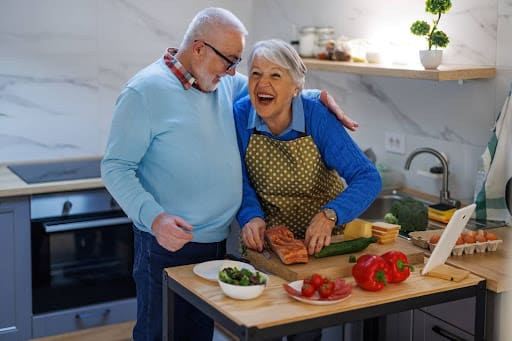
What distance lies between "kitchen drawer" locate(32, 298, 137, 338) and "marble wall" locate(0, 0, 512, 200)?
817 mm

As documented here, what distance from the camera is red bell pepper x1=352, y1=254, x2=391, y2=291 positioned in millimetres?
2383

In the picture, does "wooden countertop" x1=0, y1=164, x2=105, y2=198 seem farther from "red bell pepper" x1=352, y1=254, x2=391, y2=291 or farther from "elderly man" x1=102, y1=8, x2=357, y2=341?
"red bell pepper" x1=352, y1=254, x2=391, y2=291

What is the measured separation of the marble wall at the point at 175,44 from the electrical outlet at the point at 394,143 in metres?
0.03

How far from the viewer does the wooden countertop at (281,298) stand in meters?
2.19

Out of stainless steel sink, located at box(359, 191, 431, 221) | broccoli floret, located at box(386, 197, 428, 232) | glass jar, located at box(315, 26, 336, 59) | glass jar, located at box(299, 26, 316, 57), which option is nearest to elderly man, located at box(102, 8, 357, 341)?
broccoli floret, located at box(386, 197, 428, 232)

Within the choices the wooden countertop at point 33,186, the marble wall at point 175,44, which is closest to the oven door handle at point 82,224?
the wooden countertop at point 33,186

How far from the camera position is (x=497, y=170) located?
10.4 feet

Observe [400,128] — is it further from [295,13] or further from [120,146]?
[120,146]

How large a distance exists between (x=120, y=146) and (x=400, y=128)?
162cm

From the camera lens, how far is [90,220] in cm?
386

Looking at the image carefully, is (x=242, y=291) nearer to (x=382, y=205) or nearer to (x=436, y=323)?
(x=436, y=323)

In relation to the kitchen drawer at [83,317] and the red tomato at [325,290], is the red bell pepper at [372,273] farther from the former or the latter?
the kitchen drawer at [83,317]

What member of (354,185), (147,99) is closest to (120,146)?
(147,99)

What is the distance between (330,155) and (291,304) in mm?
660
